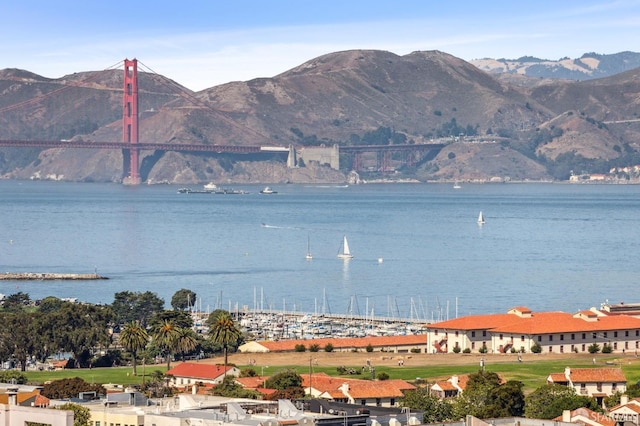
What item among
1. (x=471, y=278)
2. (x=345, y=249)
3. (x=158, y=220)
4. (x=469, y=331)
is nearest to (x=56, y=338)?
(x=469, y=331)

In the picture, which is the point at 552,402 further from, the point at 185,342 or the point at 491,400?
the point at 185,342

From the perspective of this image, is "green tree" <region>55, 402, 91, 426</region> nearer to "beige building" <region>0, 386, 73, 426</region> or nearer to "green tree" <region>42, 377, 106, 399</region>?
"beige building" <region>0, 386, 73, 426</region>

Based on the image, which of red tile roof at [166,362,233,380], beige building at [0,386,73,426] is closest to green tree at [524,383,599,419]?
red tile roof at [166,362,233,380]

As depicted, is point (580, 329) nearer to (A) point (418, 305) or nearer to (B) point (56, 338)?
(B) point (56, 338)

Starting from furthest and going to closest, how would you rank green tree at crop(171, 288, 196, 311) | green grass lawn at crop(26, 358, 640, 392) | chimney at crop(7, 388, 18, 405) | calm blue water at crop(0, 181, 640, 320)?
calm blue water at crop(0, 181, 640, 320), green tree at crop(171, 288, 196, 311), green grass lawn at crop(26, 358, 640, 392), chimney at crop(7, 388, 18, 405)

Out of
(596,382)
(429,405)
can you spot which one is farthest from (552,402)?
(596,382)

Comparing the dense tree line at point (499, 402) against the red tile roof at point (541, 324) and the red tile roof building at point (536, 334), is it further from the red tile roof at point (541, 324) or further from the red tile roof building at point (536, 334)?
the red tile roof at point (541, 324)

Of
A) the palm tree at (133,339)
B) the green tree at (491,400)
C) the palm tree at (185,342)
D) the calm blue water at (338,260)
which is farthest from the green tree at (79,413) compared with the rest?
the calm blue water at (338,260)
